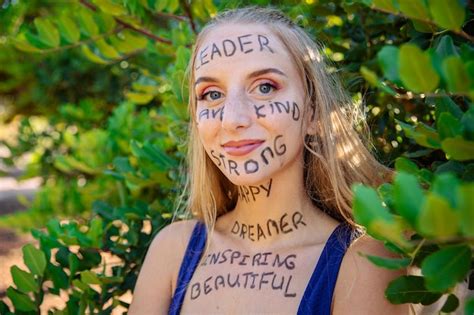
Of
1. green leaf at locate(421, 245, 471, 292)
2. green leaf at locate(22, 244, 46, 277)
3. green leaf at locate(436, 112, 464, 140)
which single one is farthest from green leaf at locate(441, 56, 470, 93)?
green leaf at locate(22, 244, 46, 277)

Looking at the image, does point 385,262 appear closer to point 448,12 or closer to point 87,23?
point 448,12

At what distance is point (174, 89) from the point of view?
2.14m

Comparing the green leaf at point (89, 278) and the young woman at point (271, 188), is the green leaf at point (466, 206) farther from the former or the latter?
the green leaf at point (89, 278)

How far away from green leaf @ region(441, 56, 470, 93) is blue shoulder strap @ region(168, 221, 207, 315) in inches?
43.0

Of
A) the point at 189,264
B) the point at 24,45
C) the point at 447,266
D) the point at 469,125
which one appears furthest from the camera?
the point at 24,45

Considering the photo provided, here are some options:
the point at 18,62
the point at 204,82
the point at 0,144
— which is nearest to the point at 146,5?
the point at 204,82

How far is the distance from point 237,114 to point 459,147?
2.37ft

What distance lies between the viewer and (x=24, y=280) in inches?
77.4

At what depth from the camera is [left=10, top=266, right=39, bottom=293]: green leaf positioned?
1.96 m

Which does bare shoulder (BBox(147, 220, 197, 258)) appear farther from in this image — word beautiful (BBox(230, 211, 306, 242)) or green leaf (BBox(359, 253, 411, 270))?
green leaf (BBox(359, 253, 411, 270))

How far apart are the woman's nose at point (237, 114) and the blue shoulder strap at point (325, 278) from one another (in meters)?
0.35

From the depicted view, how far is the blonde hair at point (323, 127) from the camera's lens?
1.84 meters

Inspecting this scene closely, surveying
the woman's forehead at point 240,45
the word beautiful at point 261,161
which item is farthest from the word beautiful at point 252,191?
the woman's forehead at point 240,45

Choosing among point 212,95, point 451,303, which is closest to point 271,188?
point 212,95
